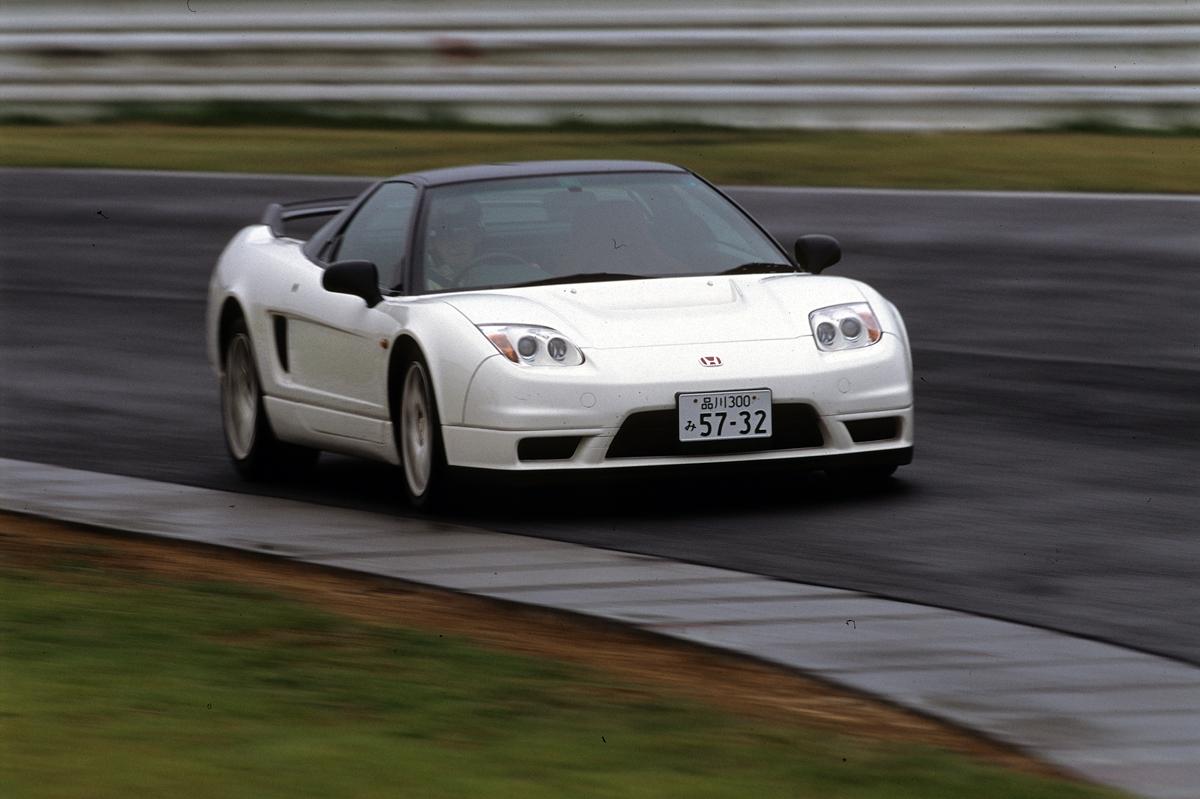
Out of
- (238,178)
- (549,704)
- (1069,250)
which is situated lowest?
(238,178)

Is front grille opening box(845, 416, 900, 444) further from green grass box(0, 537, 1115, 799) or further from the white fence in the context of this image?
the white fence

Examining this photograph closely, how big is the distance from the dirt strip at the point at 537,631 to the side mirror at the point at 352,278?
1.39 metres

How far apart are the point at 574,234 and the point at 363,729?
445cm

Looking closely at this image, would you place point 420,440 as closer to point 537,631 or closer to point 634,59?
point 537,631

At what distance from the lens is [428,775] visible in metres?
4.66

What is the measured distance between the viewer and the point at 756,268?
30.9ft

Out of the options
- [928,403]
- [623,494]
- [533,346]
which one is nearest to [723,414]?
[533,346]

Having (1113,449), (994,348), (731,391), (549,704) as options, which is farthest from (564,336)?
(994,348)

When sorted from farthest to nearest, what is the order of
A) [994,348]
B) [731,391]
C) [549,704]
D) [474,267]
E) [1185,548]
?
1. [994,348]
2. [474,267]
3. [731,391]
4. [1185,548]
5. [549,704]

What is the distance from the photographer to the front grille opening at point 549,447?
8.47m

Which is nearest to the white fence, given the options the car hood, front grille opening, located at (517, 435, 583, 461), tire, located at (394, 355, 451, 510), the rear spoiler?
the rear spoiler

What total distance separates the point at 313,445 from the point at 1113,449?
3317mm

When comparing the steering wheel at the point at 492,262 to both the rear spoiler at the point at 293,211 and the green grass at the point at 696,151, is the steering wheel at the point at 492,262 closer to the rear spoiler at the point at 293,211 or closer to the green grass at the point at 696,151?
the rear spoiler at the point at 293,211

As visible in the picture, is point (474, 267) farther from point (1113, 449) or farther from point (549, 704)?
point (549, 704)
